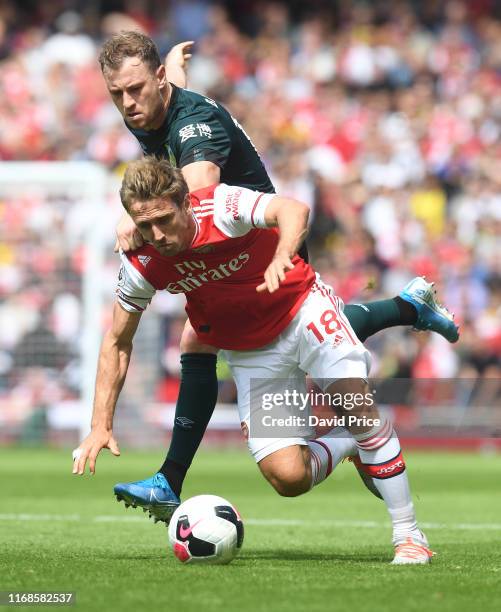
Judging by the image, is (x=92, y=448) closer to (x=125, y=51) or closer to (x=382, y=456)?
(x=382, y=456)

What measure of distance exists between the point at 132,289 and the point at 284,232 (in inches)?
39.0

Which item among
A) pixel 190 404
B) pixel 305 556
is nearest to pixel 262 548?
pixel 305 556

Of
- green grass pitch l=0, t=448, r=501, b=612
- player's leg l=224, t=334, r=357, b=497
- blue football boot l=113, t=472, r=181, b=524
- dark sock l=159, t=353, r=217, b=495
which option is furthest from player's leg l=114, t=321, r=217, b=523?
green grass pitch l=0, t=448, r=501, b=612

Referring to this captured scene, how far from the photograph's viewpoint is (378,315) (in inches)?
305

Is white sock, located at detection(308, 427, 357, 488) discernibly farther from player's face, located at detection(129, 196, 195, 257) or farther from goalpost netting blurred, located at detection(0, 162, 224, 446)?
goalpost netting blurred, located at detection(0, 162, 224, 446)

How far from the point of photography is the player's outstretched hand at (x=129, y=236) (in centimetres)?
663

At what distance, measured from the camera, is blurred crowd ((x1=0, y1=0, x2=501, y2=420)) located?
58.9ft

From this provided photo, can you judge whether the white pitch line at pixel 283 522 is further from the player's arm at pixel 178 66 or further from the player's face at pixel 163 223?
the player's face at pixel 163 223

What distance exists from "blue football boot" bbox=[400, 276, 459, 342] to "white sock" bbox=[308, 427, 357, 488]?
0.99 metres

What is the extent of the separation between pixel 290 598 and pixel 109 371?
206cm

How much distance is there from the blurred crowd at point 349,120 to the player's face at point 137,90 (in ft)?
33.2

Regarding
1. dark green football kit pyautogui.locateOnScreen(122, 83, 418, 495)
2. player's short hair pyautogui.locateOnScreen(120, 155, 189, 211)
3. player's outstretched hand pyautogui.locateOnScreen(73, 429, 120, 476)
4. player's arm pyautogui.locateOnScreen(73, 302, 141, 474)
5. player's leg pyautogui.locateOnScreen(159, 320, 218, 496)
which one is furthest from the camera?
player's leg pyautogui.locateOnScreen(159, 320, 218, 496)

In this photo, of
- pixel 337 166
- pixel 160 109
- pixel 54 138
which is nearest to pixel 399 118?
pixel 337 166

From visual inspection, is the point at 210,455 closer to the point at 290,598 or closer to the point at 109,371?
the point at 109,371
